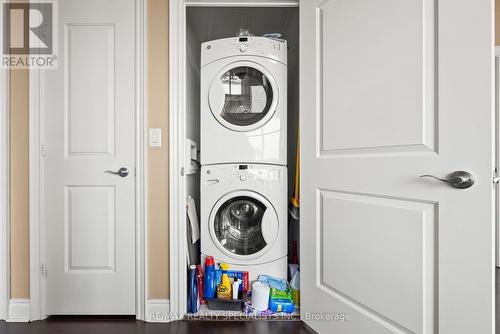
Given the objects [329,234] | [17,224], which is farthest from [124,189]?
[329,234]

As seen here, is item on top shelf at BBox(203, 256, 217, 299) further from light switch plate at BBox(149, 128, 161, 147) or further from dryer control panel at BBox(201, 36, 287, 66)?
dryer control panel at BBox(201, 36, 287, 66)

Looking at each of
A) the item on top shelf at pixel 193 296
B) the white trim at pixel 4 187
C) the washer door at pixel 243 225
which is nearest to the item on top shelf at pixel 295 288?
the washer door at pixel 243 225

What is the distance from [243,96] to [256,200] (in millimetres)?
745

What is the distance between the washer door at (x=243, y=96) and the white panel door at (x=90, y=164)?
56 cm

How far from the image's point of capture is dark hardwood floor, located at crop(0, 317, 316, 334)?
4.87 ft

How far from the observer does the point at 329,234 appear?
1344mm

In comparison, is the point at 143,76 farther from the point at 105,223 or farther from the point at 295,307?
the point at 295,307

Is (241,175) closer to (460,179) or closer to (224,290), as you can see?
(224,290)

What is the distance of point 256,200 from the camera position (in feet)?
5.89

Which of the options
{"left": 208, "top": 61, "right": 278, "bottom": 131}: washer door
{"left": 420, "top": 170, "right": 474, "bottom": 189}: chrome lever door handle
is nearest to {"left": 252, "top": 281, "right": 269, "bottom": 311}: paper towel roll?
{"left": 208, "top": 61, "right": 278, "bottom": 131}: washer door

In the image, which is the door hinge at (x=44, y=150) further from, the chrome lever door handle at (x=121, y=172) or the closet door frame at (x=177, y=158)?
the closet door frame at (x=177, y=158)

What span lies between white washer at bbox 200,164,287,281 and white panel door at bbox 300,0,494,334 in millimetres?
299

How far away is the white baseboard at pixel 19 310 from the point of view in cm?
158

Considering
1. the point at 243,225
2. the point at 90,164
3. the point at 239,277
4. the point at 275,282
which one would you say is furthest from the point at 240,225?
the point at 90,164
